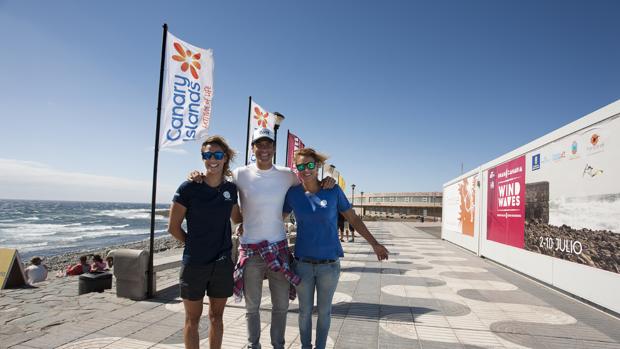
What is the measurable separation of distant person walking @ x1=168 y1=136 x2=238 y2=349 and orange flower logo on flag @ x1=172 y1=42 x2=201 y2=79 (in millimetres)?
3914

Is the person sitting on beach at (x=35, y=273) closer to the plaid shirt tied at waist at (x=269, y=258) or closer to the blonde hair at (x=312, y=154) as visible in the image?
the plaid shirt tied at waist at (x=269, y=258)

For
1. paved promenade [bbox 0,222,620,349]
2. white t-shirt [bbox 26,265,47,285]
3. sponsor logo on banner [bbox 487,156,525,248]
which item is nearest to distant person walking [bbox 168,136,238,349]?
paved promenade [bbox 0,222,620,349]

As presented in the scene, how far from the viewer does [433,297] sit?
6.41m

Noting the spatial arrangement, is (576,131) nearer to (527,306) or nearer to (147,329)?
(527,306)

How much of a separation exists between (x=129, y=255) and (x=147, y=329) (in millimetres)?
1921

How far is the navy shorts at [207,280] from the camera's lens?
2.79 m

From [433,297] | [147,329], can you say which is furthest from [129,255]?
[433,297]

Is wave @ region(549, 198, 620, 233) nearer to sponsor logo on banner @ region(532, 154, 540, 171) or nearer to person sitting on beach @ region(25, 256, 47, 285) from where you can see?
sponsor logo on banner @ region(532, 154, 540, 171)

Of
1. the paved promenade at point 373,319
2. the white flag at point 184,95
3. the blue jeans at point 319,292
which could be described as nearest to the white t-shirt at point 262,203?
the blue jeans at point 319,292

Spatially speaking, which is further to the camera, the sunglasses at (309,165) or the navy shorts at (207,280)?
the sunglasses at (309,165)

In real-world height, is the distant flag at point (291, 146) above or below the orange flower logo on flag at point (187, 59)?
below

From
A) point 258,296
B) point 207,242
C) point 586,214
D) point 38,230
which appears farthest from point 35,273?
point 38,230

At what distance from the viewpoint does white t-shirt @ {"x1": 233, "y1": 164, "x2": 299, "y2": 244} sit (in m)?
2.90

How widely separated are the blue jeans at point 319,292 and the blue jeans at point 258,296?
0.15 meters
